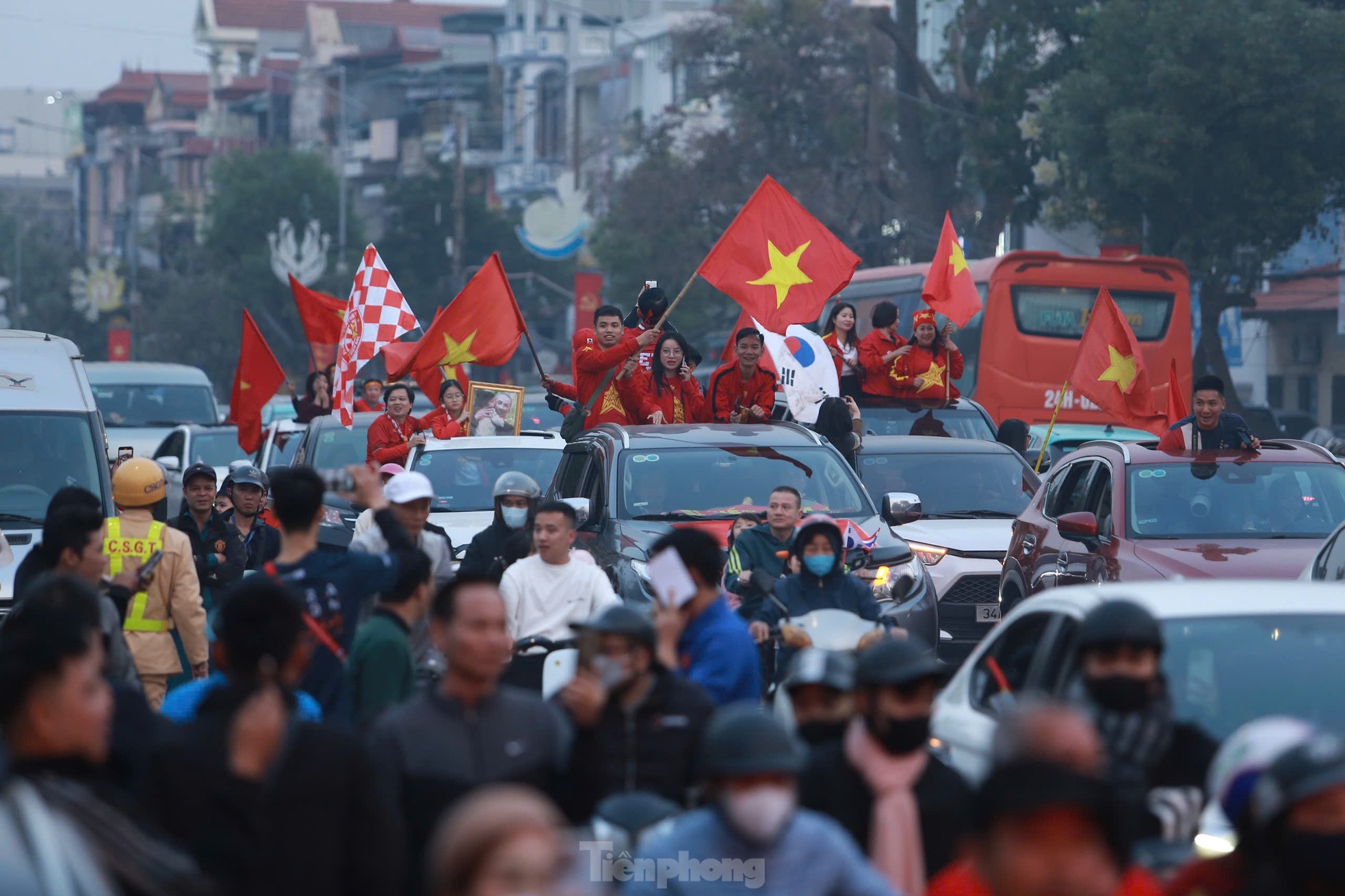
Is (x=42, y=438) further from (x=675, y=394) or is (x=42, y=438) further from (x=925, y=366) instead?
(x=925, y=366)

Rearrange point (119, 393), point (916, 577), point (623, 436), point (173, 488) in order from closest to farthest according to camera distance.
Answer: point (916, 577), point (623, 436), point (173, 488), point (119, 393)

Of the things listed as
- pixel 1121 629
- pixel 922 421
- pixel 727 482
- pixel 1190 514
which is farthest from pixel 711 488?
pixel 1121 629

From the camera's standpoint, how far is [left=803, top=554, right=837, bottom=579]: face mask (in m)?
8.12

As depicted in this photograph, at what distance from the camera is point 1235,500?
11.3m

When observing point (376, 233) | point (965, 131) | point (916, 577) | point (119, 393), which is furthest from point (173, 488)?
point (376, 233)

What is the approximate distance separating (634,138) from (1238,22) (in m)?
23.6

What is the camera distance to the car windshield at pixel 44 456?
1208 centimetres

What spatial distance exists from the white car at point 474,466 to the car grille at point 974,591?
9.77 feet

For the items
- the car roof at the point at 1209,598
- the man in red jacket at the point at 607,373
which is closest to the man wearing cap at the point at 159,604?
the car roof at the point at 1209,598

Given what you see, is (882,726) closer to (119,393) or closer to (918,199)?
(119,393)

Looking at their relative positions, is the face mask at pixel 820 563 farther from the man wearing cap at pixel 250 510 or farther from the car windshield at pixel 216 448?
the car windshield at pixel 216 448

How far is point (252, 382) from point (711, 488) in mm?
7918

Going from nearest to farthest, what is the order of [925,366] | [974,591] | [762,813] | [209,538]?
1. [762,813]
2. [209,538]
3. [974,591]
4. [925,366]

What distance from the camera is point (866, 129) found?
4416 centimetres
